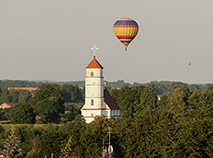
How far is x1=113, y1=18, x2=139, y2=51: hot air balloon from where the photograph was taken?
11575 centimetres

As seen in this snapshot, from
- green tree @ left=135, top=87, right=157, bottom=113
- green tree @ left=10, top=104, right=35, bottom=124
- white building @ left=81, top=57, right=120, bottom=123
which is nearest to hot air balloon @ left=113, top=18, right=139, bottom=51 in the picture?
white building @ left=81, top=57, right=120, bottom=123

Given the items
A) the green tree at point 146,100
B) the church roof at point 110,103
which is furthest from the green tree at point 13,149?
the green tree at point 146,100

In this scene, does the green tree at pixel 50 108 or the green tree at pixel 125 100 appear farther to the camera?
the green tree at pixel 125 100

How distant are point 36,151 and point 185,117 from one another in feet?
88.9

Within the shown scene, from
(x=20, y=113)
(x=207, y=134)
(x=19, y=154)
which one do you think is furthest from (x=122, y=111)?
(x=19, y=154)

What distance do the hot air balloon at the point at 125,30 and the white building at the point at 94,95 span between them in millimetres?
29819

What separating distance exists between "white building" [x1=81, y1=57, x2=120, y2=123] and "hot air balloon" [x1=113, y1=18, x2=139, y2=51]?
97.8 feet

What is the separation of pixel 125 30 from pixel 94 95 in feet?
114

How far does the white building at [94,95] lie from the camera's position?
481 ft

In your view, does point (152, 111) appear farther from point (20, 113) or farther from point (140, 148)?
point (20, 113)

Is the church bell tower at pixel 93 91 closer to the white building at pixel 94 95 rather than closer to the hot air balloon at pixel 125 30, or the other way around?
the white building at pixel 94 95

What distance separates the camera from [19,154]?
39688mm

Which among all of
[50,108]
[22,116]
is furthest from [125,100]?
[22,116]

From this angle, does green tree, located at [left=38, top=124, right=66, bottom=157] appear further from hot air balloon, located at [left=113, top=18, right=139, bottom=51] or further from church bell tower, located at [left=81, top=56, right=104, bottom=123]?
church bell tower, located at [left=81, top=56, right=104, bottom=123]
